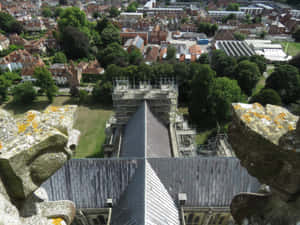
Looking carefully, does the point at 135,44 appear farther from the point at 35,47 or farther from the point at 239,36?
the point at 239,36

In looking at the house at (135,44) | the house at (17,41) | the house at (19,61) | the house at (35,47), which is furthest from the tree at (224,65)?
the house at (17,41)

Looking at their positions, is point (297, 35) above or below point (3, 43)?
above

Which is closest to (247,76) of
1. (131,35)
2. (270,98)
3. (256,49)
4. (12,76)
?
(270,98)

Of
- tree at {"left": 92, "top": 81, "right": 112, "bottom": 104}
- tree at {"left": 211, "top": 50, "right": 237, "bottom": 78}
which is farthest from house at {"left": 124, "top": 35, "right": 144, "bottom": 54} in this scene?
tree at {"left": 211, "top": 50, "right": 237, "bottom": 78}

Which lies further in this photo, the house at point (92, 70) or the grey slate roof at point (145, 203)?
the house at point (92, 70)

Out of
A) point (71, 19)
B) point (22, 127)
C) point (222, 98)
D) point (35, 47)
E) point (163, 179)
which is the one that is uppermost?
point (71, 19)

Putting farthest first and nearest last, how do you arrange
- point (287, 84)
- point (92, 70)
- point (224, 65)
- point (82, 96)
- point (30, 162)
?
point (92, 70)
point (224, 65)
point (82, 96)
point (287, 84)
point (30, 162)

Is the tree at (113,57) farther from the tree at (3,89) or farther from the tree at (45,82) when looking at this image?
the tree at (3,89)

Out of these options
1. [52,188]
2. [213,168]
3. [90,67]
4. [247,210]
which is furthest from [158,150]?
[90,67]
